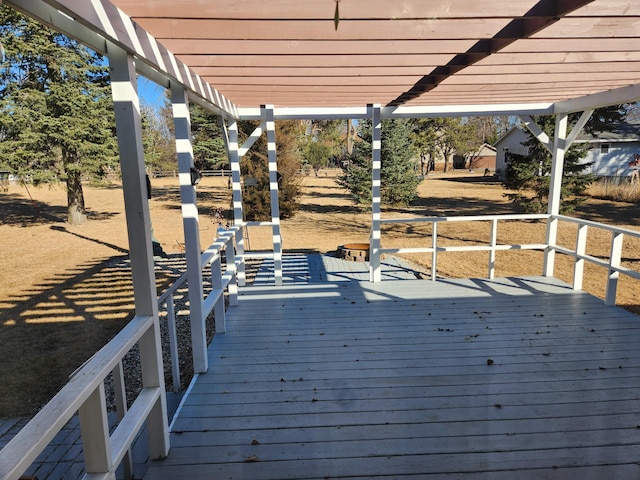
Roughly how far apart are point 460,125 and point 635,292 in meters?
27.5

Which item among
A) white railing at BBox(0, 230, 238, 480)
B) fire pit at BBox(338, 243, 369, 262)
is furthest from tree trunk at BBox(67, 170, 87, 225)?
white railing at BBox(0, 230, 238, 480)

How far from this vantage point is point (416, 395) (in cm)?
312

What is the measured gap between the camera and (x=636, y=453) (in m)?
2.47

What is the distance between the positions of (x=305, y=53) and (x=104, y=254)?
987 cm

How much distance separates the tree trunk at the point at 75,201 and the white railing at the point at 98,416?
561 inches

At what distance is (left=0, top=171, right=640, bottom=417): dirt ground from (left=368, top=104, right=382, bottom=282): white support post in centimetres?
272

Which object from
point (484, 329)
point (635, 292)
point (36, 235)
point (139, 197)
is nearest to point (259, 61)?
point (139, 197)

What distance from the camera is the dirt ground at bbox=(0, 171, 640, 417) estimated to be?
5.39 meters

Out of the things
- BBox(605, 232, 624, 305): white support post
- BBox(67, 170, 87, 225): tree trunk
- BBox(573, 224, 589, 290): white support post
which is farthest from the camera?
BBox(67, 170, 87, 225): tree trunk

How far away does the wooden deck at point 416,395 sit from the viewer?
244cm

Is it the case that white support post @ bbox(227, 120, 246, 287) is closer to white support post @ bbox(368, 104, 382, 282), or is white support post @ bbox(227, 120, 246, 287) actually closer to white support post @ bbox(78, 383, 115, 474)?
white support post @ bbox(368, 104, 382, 282)

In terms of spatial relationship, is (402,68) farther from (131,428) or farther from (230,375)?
(131,428)

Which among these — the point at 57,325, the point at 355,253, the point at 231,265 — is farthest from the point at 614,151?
the point at 57,325

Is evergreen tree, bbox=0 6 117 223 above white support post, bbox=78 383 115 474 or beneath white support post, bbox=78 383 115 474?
above
